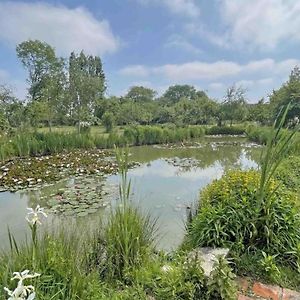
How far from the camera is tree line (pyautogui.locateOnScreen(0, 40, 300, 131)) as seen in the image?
16.4 meters

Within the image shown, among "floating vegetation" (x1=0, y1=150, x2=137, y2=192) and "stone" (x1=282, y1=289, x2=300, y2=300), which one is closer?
"stone" (x1=282, y1=289, x2=300, y2=300)

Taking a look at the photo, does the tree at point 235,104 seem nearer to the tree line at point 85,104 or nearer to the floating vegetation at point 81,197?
the tree line at point 85,104

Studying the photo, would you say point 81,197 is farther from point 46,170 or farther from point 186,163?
point 186,163

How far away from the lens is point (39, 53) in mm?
26188

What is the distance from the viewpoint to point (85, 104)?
18594 mm

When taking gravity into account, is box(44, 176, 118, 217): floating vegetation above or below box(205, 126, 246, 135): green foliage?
above

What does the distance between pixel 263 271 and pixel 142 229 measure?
1.12 metres

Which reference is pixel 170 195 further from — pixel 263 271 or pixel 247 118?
pixel 247 118

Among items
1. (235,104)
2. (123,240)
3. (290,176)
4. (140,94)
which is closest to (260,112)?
(235,104)

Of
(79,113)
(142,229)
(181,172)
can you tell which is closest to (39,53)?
(79,113)

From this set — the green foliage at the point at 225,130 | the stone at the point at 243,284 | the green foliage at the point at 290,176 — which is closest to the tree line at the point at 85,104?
the green foliage at the point at 225,130

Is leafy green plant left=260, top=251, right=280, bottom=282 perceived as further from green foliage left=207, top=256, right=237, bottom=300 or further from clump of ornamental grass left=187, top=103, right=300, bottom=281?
green foliage left=207, top=256, right=237, bottom=300

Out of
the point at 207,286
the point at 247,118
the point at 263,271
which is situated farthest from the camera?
the point at 247,118

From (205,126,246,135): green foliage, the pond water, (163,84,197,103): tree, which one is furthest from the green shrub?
(163,84,197,103): tree
